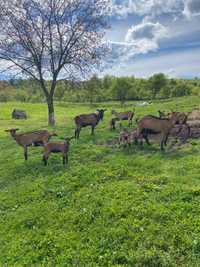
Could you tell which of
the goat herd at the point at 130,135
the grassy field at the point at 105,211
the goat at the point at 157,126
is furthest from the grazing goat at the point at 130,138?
the grassy field at the point at 105,211

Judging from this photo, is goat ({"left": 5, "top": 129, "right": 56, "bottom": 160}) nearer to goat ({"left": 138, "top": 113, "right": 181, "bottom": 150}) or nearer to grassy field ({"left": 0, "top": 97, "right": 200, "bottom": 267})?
grassy field ({"left": 0, "top": 97, "right": 200, "bottom": 267})

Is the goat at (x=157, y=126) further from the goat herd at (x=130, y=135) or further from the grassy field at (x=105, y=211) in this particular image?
the grassy field at (x=105, y=211)

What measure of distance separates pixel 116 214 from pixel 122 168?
9.97 feet

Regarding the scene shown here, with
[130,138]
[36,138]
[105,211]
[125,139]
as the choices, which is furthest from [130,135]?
[105,211]

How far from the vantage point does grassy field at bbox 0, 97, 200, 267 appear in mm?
5715

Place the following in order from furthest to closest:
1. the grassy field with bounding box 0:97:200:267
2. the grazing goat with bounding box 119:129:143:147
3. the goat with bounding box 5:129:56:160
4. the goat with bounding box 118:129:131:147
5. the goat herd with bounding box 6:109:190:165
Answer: the goat with bounding box 118:129:131:147 < the grazing goat with bounding box 119:129:143:147 < the goat with bounding box 5:129:56:160 < the goat herd with bounding box 6:109:190:165 < the grassy field with bounding box 0:97:200:267

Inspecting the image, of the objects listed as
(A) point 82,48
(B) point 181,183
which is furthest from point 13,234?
(A) point 82,48

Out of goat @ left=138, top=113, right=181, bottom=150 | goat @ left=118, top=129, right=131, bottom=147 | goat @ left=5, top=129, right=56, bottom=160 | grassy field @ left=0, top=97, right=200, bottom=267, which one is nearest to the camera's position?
grassy field @ left=0, top=97, right=200, bottom=267

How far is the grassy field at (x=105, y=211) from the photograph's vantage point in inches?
225

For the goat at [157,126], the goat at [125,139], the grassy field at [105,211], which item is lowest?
the grassy field at [105,211]

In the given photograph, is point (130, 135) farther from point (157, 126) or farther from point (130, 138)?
point (157, 126)

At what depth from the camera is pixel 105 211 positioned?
714 cm

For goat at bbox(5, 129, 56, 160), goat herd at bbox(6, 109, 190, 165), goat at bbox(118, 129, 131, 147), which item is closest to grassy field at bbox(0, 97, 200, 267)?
goat herd at bbox(6, 109, 190, 165)

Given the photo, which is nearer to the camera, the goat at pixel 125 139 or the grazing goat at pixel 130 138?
the grazing goat at pixel 130 138
